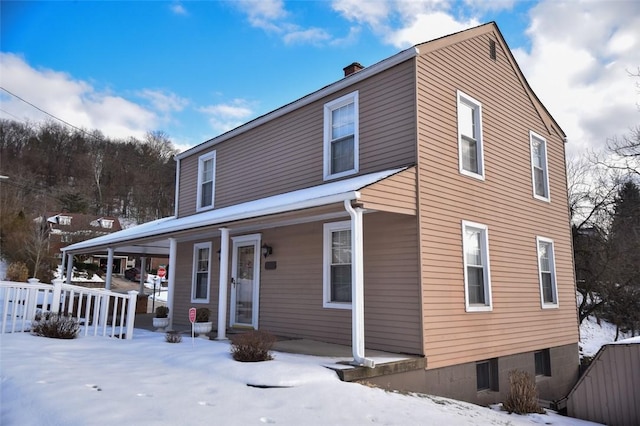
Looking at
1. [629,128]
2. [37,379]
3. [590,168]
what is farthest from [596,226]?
[37,379]

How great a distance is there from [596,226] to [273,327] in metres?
18.2

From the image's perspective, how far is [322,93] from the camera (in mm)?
9141

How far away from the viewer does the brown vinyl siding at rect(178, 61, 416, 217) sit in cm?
778

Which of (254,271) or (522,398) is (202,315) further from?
(522,398)

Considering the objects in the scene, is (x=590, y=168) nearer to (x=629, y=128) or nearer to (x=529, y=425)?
(x=629, y=128)

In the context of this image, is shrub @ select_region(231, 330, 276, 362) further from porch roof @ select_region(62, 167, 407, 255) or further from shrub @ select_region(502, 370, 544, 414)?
shrub @ select_region(502, 370, 544, 414)

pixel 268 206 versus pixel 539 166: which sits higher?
pixel 539 166

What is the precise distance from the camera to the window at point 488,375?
8305 millimetres

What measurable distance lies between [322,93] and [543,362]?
7949 millimetres

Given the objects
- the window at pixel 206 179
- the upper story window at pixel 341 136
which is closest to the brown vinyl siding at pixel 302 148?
the upper story window at pixel 341 136

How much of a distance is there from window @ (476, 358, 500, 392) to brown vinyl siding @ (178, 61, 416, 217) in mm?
4222

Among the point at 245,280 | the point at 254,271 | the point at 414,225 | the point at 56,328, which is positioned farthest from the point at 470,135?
the point at 56,328

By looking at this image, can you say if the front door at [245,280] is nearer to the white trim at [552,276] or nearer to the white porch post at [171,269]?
the white porch post at [171,269]

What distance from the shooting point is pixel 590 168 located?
22.0m
